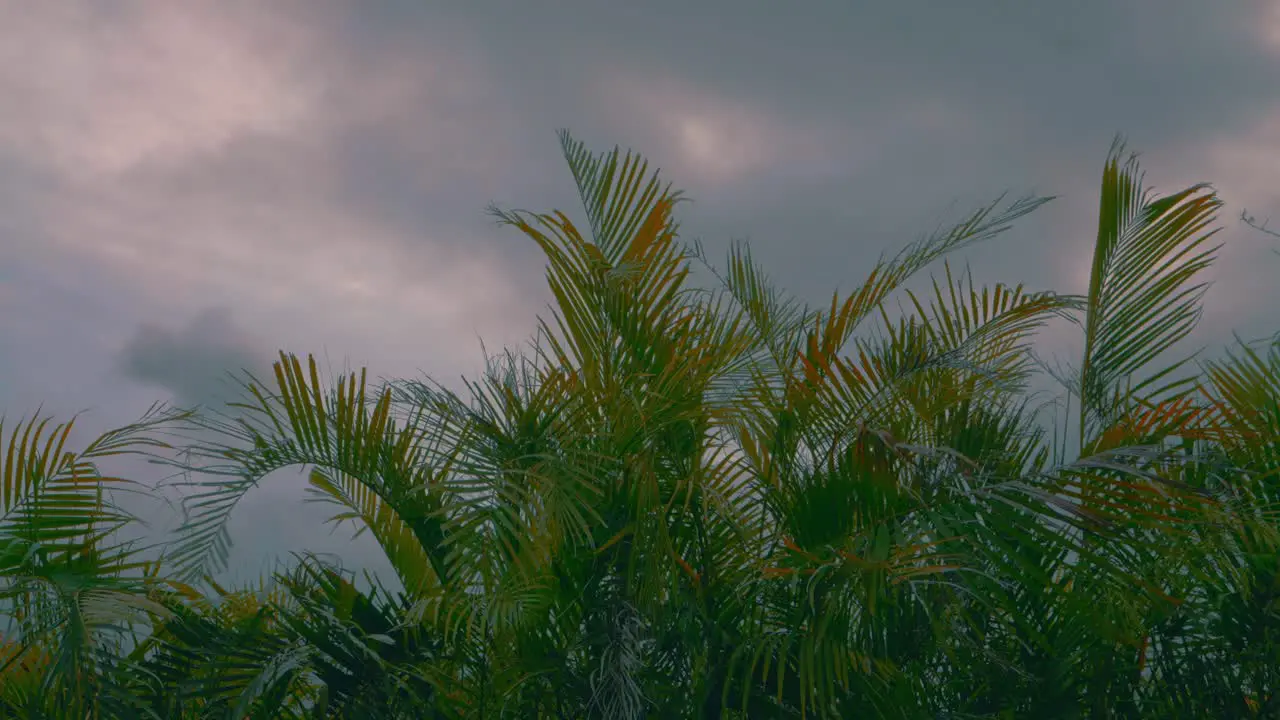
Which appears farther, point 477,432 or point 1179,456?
point 477,432

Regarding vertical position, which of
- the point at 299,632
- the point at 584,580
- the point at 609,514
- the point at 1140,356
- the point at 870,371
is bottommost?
the point at 299,632

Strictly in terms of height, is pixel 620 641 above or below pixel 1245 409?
below

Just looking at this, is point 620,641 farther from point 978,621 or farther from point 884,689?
point 978,621

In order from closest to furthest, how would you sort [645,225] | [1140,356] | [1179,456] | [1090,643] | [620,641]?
[1179,456], [620,641], [1090,643], [645,225], [1140,356]

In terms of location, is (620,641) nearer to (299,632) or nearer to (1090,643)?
(299,632)

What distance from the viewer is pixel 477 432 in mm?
3195

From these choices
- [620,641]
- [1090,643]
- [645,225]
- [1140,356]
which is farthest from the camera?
[1140,356]

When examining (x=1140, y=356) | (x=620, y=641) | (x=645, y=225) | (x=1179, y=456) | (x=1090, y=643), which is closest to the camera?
(x=1179, y=456)

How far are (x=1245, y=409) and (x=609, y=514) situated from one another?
7.23 feet

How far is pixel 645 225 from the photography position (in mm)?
3756

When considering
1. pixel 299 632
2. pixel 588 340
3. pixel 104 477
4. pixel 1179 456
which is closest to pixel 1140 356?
pixel 1179 456

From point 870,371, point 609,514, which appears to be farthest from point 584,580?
point 870,371

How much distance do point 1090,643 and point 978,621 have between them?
35 cm

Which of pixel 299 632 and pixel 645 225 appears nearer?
pixel 299 632
